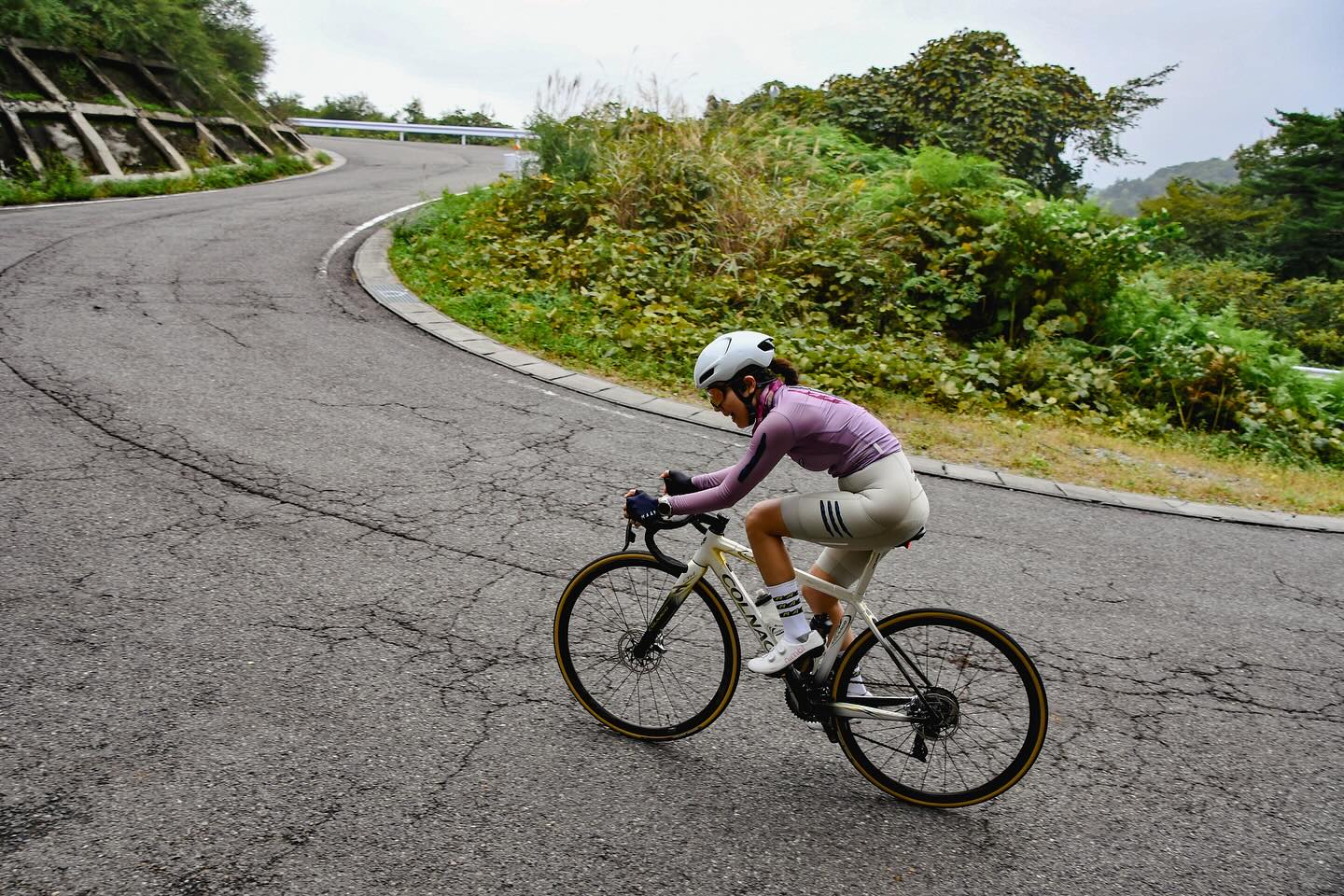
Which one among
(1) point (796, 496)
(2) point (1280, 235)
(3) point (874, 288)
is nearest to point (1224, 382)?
(3) point (874, 288)

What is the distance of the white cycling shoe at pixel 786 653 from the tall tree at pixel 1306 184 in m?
32.8

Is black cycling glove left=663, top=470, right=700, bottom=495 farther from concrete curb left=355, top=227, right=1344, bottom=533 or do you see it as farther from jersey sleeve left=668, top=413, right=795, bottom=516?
concrete curb left=355, top=227, right=1344, bottom=533

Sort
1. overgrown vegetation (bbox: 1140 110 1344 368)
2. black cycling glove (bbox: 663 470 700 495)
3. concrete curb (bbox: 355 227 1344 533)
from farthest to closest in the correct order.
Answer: overgrown vegetation (bbox: 1140 110 1344 368) < concrete curb (bbox: 355 227 1344 533) < black cycling glove (bbox: 663 470 700 495)

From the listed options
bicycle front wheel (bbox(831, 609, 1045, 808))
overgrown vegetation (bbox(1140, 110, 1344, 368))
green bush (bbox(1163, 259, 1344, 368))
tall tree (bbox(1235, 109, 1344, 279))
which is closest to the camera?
bicycle front wheel (bbox(831, 609, 1045, 808))

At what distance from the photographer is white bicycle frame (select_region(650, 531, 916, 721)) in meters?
3.35

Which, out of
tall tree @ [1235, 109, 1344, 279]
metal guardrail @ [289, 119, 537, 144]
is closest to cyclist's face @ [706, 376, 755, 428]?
metal guardrail @ [289, 119, 537, 144]

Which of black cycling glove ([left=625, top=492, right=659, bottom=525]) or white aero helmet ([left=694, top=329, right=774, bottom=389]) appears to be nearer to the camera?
white aero helmet ([left=694, top=329, right=774, bottom=389])

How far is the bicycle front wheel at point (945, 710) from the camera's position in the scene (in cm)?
319

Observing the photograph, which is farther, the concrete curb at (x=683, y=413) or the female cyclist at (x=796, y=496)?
the concrete curb at (x=683, y=413)

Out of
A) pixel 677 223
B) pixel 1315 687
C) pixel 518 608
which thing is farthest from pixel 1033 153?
pixel 518 608

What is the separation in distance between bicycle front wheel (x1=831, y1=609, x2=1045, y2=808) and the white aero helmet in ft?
3.57

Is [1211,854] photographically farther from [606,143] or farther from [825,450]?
[606,143]

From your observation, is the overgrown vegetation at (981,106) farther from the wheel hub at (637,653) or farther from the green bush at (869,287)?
the wheel hub at (637,653)

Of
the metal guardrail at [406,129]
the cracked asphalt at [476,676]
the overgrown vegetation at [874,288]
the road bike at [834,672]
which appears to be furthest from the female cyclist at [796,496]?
the metal guardrail at [406,129]
